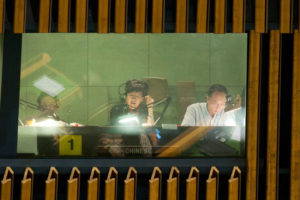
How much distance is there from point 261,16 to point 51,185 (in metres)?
2.18

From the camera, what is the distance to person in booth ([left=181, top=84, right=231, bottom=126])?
370 cm

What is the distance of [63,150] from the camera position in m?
3.52

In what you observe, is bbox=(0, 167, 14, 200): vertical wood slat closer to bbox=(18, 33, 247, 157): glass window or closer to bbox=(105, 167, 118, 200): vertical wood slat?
bbox=(18, 33, 247, 157): glass window

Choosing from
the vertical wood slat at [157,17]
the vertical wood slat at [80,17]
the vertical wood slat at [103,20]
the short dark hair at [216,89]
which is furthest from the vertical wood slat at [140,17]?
the short dark hair at [216,89]

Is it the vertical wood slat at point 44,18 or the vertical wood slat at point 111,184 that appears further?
the vertical wood slat at point 44,18

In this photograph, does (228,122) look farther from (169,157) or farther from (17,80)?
(17,80)

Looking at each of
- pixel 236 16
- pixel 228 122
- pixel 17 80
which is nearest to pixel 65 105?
pixel 17 80

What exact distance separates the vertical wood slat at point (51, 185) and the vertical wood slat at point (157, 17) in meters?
1.42

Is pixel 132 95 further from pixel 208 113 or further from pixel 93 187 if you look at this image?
pixel 93 187

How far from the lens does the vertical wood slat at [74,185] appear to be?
Result: 325cm

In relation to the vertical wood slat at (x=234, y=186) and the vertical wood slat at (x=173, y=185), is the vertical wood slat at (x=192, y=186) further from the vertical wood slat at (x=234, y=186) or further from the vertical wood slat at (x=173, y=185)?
the vertical wood slat at (x=234, y=186)

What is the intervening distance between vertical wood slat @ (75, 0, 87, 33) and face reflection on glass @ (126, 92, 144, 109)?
3.10ft

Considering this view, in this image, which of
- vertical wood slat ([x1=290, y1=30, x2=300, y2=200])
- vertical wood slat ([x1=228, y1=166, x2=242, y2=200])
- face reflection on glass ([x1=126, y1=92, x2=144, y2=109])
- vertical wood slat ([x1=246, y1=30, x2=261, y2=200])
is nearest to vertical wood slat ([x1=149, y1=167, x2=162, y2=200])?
vertical wood slat ([x1=228, y1=166, x2=242, y2=200])

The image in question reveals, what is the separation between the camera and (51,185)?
3260 millimetres
